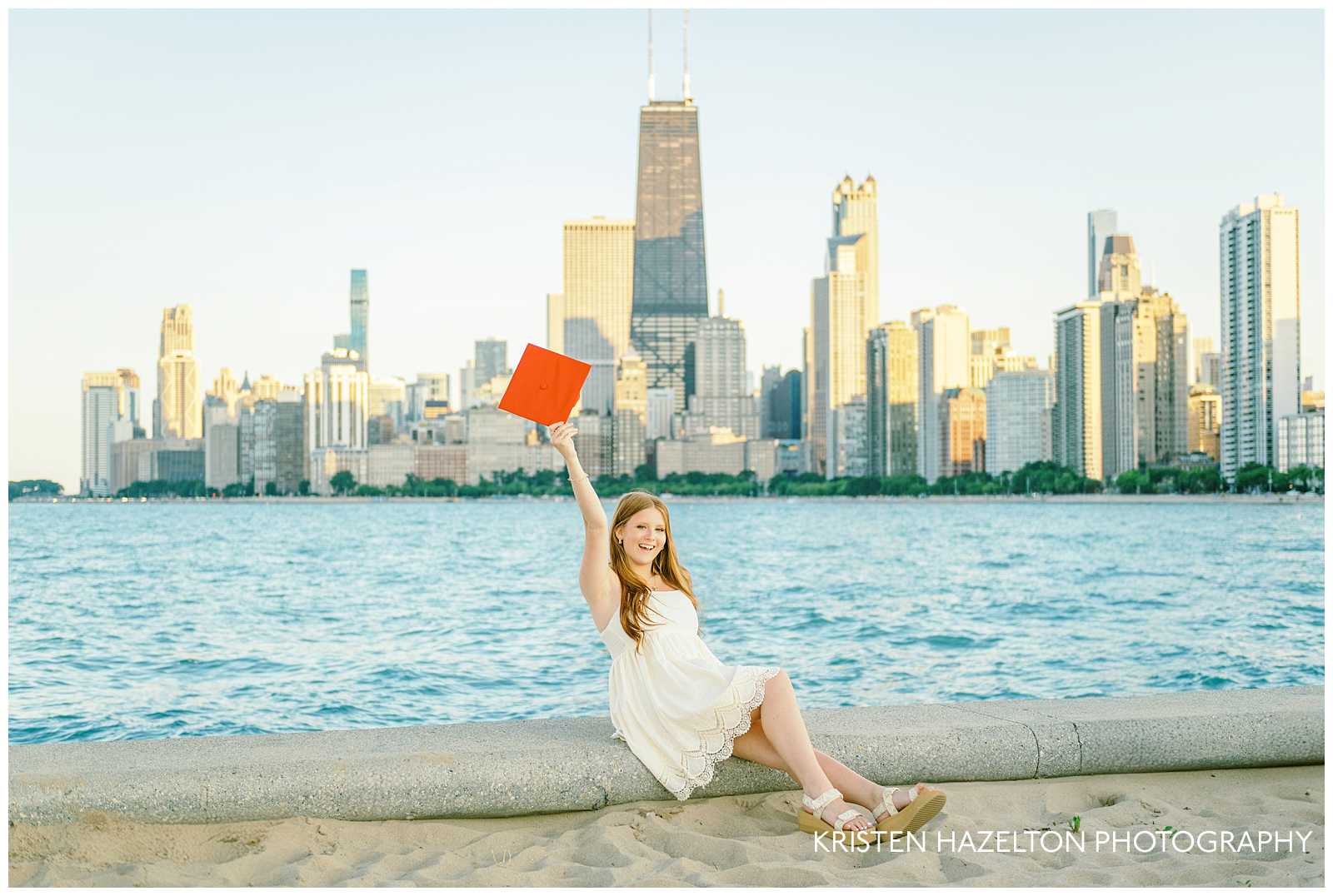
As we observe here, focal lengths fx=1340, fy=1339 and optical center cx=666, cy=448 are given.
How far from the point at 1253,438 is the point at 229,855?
131715 mm

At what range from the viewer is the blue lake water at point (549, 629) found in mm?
13188

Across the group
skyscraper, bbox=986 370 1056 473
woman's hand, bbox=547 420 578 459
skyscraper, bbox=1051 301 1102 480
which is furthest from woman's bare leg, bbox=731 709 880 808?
skyscraper, bbox=986 370 1056 473

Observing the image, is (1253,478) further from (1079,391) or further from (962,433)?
(962,433)

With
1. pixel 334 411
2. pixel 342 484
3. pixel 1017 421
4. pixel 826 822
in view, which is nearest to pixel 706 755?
pixel 826 822

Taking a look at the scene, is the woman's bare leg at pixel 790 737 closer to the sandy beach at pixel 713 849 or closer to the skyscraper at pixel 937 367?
the sandy beach at pixel 713 849

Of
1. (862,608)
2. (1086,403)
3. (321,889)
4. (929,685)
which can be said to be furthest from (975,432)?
(321,889)

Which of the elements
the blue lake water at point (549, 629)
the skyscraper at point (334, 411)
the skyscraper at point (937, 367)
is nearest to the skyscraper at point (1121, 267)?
the skyscraper at point (937, 367)

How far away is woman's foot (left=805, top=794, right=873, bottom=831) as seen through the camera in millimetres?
4859

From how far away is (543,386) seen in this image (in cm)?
522

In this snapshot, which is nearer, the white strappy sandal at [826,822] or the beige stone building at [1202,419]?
the white strappy sandal at [826,822]

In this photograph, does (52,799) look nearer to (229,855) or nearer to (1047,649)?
(229,855)

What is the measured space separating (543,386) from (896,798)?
2.06 m

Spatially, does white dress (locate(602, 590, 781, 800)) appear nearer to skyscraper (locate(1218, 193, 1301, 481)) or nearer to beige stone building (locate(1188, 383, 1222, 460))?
skyscraper (locate(1218, 193, 1301, 481))

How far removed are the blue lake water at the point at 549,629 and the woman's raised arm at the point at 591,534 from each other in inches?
248
